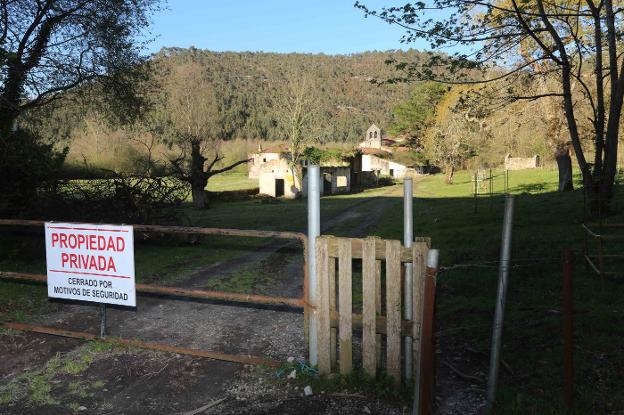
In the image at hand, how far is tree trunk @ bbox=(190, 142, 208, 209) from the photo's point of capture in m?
30.4

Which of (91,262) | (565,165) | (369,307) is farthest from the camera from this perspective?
(565,165)

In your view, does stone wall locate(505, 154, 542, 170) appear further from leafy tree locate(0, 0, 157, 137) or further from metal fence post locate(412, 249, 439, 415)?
metal fence post locate(412, 249, 439, 415)

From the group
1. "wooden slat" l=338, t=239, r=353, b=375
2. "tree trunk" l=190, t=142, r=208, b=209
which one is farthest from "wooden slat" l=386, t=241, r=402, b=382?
"tree trunk" l=190, t=142, r=208, b=209

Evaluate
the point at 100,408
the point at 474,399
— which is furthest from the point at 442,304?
the point at 100,408

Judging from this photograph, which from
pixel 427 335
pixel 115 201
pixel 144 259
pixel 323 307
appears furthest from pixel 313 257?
pixel 115 201

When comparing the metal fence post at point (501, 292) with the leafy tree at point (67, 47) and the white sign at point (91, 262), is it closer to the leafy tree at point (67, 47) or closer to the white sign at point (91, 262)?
the white sign at point (91, 262)

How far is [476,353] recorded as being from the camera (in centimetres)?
555

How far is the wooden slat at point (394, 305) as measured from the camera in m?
4.40

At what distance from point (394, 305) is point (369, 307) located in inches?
9.5

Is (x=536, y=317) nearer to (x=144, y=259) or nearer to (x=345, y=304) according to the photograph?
(x=345, y=304)

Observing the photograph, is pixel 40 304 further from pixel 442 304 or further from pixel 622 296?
pixel 622 296

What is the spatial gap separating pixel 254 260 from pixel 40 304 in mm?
5295

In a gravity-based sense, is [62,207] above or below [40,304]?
above

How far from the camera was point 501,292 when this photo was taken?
12.7ft
